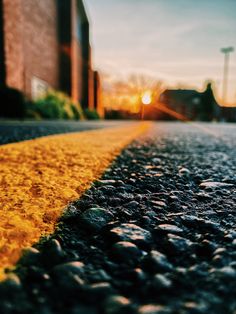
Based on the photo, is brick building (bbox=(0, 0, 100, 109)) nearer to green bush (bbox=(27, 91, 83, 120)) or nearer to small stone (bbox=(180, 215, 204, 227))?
green bush (bbox=(27, 91, 83, 120))

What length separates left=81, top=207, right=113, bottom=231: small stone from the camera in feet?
2.70

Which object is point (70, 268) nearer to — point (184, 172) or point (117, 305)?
point (117, 305)

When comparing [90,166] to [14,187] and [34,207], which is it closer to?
[14,187]

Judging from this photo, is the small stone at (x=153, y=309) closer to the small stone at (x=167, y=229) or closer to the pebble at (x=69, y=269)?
the pebble at (x=69, y=269)

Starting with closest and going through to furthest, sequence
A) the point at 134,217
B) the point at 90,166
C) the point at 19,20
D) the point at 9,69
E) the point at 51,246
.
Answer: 1. the point at 51,246
2. the point at 134,217
3. the point at 90,166
4. the point at 9,69
5. the point at 19,20

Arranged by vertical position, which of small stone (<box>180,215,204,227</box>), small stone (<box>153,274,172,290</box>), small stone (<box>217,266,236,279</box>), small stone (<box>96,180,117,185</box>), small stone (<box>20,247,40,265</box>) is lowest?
small stone (<box>153,274,172,290</box>)

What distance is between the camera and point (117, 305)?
0.47m

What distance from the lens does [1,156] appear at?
2062 mm

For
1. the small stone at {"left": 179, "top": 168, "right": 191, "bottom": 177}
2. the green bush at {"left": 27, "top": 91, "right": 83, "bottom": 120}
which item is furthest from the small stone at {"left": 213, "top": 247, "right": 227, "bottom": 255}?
the green bush at {"left": 27, "top": 91, "right": 83, "bottom": 120}

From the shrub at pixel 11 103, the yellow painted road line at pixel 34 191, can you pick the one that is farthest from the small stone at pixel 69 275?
the shrub at pixel 11 103

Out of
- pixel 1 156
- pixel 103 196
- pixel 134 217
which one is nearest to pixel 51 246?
pixel 134 217

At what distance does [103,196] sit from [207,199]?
1.41 feet

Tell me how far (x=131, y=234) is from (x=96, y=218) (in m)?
0.16

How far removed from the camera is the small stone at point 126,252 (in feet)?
2.08
